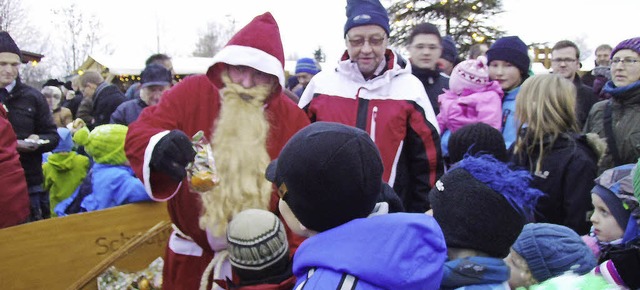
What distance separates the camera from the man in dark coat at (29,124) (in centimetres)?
422

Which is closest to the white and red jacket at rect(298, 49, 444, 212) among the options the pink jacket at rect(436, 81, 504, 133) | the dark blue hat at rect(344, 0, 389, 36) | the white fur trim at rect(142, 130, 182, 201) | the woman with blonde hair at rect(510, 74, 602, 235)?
the dark blue hat at rect(344, 0, 389, 36)

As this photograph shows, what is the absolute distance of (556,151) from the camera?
113 inches

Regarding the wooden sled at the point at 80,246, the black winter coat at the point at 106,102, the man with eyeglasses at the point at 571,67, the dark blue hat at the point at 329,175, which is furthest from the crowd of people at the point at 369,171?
the black winter coat at the point at 106,102

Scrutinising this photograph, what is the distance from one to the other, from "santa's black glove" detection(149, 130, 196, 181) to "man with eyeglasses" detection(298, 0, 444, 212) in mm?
1251

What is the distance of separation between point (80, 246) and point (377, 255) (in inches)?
88.3

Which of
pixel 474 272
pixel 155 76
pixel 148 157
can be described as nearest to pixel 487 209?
pixel 474 272

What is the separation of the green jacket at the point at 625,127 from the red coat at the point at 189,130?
7.13 ft

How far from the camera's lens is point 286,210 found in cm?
159

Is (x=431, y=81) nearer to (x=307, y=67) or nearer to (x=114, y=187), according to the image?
(x=114, y=187)

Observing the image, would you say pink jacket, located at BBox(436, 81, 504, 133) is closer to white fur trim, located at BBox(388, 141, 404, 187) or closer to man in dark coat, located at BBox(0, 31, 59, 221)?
white fur trim, located at BBox(388, 141, 404, 187)

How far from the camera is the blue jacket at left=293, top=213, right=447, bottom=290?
131 centimetres

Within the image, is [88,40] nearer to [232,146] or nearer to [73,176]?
[73,176]

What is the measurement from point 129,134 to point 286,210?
101 centimetres

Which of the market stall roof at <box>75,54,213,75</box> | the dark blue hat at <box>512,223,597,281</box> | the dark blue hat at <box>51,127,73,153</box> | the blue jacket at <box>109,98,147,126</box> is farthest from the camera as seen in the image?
the market stall roof at <box>75,54,213,75</box>
